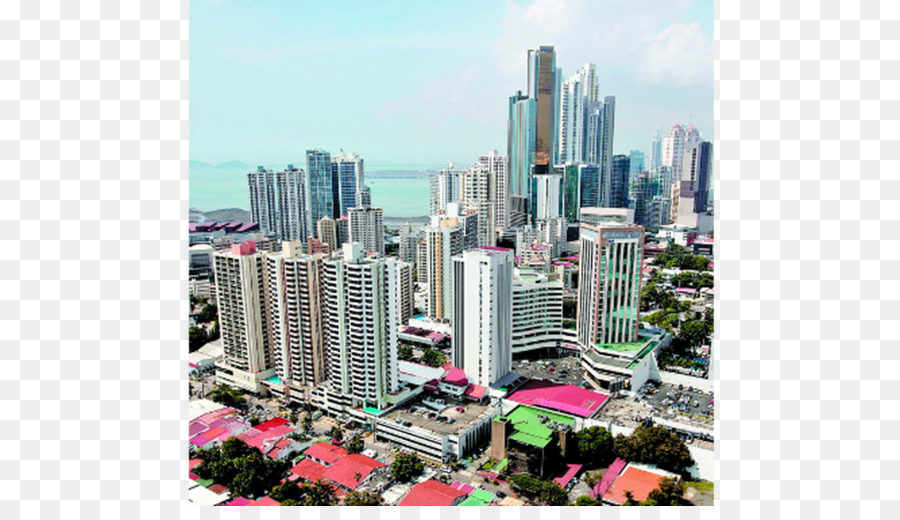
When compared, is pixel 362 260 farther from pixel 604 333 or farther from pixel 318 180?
pixel 318 180

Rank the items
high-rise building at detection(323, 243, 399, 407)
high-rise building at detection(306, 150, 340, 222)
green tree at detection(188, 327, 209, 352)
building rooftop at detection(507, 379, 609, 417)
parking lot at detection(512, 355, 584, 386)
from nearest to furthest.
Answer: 1. high-rise building at detection(323, 243, 399, 407)
2. building rooftop at detection(507, 379, 609, 417)
3. parking lot at detection(512, 355, 584, 386)
4. green tree at detection(188, 327, 209, 352)
5. high-rise building at detection(306, 150, 340, 222)

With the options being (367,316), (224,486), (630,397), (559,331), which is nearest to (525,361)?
(559,331)

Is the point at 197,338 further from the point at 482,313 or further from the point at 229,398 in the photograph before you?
the point at 482,313

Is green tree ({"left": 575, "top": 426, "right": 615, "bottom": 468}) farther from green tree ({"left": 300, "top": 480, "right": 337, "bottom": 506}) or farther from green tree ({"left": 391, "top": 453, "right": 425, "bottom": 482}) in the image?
green tree ({"left": 300, "top": 480, "right": 337, "bottom": 506})

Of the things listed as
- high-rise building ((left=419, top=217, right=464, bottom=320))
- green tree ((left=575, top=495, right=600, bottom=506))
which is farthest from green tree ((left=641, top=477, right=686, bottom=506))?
high-rise building ((left=419, top=217, right=464, bottom=320))

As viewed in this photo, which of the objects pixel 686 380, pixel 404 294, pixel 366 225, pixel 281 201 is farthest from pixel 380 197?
pixel 686 380

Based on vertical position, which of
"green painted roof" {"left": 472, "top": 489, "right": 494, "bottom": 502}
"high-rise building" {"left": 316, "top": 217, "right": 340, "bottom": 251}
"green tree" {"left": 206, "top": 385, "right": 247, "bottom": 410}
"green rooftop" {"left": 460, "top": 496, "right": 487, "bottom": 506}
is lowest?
"green painted roof" {"left": 472, "top": 489, "right": 494, "bottom": 502}

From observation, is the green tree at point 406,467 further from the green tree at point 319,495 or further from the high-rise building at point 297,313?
the high-rise building at point 297,313
